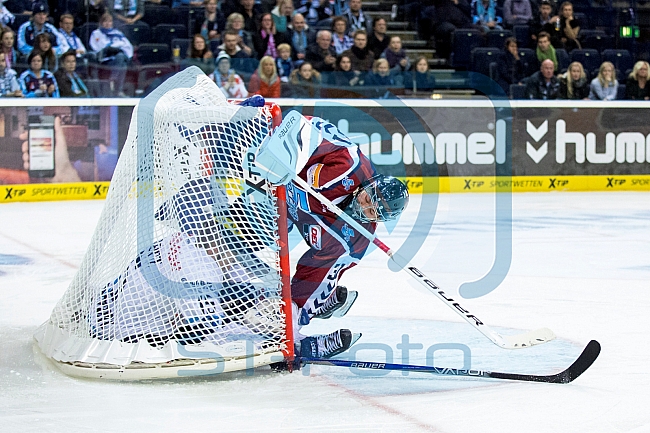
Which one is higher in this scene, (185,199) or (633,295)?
(185,199)

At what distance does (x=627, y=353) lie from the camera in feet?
10.6

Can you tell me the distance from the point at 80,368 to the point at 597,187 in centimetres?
714

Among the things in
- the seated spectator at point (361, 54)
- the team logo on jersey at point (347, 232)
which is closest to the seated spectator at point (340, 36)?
the seated spectator at point (361, 54)

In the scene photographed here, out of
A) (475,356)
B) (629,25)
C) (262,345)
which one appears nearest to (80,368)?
(262,345)

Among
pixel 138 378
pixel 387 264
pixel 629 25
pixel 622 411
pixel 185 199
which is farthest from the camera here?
pixel 629 25

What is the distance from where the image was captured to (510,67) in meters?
9.36

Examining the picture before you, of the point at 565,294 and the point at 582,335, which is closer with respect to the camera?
the point at 582,335

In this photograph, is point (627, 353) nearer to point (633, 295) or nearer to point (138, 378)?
point (633, 295)

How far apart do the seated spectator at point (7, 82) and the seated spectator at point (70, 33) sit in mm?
585

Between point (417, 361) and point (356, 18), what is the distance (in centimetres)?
687

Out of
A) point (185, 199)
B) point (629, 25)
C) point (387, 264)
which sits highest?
point (629, 25)

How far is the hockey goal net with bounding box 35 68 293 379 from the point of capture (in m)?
2.88

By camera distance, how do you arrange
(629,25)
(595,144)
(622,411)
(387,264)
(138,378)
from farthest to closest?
(629,25) < (595,144) < (387,264) < (138,378) < (622,411)

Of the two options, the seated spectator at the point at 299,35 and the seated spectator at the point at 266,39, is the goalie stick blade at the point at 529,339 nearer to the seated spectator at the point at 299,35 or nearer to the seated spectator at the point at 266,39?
the seated spectator at the point at 266,39
